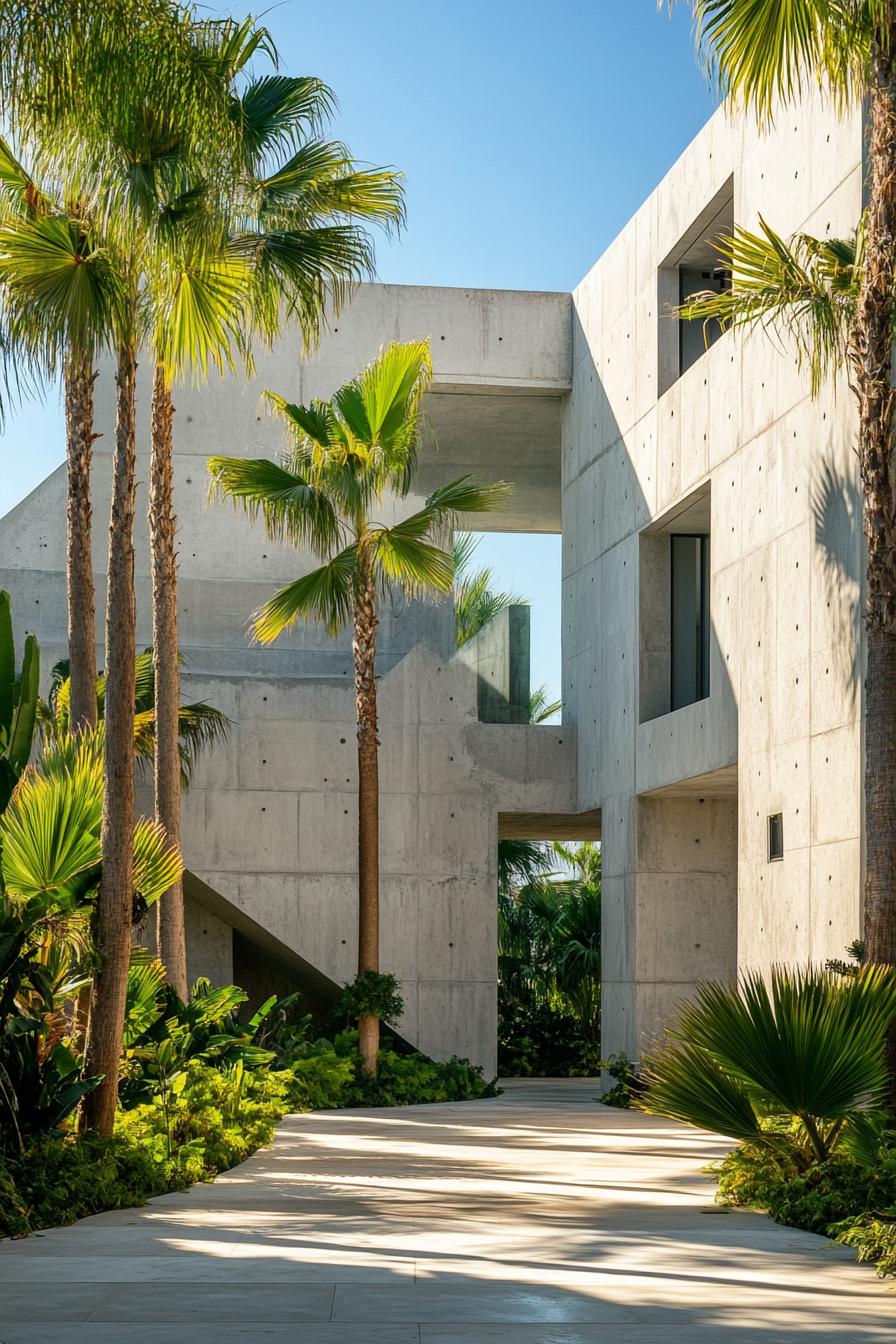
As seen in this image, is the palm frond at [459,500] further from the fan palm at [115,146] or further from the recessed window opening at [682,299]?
the fan palm at [115,146]

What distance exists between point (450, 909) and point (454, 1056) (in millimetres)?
1850

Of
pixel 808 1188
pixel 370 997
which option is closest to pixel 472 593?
pixel 370 997

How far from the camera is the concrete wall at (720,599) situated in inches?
537

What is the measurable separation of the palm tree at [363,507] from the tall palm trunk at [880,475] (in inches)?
333

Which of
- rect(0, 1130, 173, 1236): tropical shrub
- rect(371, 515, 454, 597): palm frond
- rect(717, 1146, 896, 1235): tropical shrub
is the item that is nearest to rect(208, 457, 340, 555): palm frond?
rect(371, 515, 454, 597): palm frond

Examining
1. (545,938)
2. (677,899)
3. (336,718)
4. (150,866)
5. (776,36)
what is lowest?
(545,938)

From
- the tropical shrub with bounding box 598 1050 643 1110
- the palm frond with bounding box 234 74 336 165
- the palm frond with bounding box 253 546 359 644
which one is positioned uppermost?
the palm frond with bounding box 234 74 336 165

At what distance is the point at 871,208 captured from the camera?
10.3 m

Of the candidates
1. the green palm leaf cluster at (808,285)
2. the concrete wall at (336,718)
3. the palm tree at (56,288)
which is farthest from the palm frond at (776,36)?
the concrete wall at (336,718)

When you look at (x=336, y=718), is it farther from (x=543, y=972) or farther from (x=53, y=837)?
(x=53, y=837)

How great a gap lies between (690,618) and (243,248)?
9574 millimetres

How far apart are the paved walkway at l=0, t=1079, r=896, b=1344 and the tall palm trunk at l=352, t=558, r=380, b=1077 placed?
21.8 ft

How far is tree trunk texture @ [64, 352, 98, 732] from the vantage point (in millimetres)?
14750

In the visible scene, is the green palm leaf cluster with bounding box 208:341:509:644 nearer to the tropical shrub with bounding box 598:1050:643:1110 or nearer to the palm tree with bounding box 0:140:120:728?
the tropical shrub with bounding box 598:1050:643:1110
